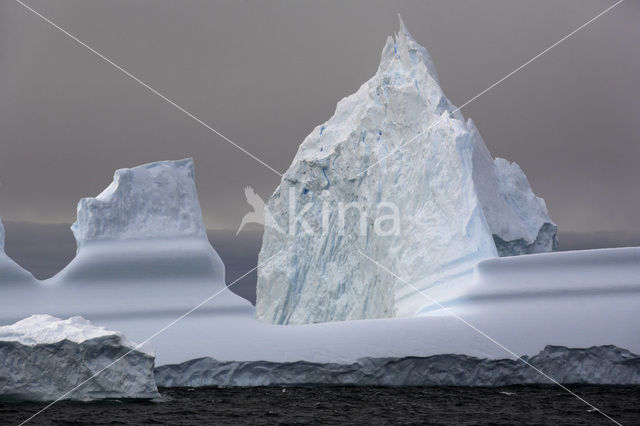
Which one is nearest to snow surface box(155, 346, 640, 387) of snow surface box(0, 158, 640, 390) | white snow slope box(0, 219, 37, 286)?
snow surface box(0, 158, 640, 390)

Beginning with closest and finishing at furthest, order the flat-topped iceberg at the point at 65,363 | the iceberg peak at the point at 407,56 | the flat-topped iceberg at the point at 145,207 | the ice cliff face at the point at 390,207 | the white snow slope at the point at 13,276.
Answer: the flat-topped iceberg at the point at 65,363
the white snow slope at the point at 13,276
the flat-topped iceberg at the point at 145,207
the ice cliff face at the point at 390,207
the iceberg peak at the point at 407,56

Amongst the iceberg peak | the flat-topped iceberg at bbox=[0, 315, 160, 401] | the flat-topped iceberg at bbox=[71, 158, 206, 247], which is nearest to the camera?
the flat-topped iceberg at bbox=[0, 315, 160, 401]

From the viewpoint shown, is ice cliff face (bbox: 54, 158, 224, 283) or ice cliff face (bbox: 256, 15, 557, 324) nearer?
ice cliff face (bbox: 54, 158, 224, 283)

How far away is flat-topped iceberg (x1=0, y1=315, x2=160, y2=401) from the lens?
34.7ft

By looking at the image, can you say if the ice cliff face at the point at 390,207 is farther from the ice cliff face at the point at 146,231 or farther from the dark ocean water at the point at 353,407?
the ice cliff face at the point at 146,231

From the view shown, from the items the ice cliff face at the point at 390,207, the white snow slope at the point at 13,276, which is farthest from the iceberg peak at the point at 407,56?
the white snow slope at the point at 13,276

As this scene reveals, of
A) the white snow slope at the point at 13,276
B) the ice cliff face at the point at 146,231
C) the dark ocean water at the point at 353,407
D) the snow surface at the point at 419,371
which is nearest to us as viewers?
the dark ocean water at the point at 353,407

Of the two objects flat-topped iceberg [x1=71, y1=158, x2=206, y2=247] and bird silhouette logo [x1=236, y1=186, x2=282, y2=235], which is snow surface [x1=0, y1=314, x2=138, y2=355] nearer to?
flat-topped iceberg [x1=71, y1=158, x2=206, y2=247]

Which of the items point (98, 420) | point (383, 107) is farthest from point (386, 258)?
point (98, 420)

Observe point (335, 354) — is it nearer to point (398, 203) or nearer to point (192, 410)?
point (192, 410)

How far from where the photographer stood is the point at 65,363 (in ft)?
34.9

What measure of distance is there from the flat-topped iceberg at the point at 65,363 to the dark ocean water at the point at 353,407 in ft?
0.69

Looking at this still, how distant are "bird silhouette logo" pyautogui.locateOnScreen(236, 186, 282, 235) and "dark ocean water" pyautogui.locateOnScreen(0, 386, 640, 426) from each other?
30.8 feet

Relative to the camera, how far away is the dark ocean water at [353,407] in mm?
Result: 9445
